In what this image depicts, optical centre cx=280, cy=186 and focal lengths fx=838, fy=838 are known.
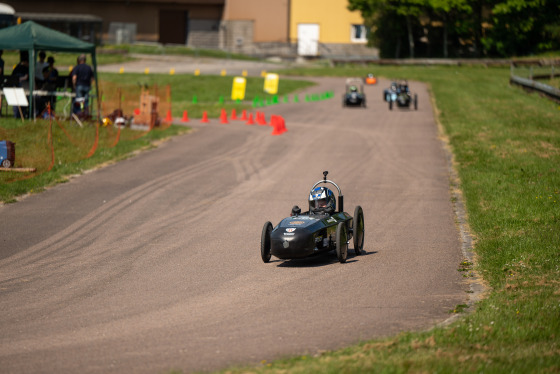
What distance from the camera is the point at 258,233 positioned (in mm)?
15078

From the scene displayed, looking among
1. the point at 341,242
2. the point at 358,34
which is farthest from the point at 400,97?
the point at 358,34

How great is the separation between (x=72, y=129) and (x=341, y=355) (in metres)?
19.5

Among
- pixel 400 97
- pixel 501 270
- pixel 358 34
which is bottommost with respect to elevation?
pixel 501 270

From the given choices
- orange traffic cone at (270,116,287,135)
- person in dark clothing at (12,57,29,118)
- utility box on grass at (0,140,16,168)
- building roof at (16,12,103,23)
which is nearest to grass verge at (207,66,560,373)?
orange traffic cone at (270,116,287,135)

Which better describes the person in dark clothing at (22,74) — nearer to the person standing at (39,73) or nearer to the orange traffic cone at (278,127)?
the person standing at (39,73)

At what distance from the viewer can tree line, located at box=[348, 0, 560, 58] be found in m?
65.8

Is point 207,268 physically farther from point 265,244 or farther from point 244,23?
point 244,23

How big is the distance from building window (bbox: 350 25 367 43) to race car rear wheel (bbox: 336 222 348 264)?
69.3 m

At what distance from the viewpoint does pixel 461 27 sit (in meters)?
69.1

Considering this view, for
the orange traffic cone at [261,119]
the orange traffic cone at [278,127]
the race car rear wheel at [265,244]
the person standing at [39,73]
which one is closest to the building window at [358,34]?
the orange traffic cone at [261,119]

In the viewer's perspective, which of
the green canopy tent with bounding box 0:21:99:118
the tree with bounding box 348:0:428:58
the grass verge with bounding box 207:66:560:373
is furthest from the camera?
the tree with bounding box 348:0:428:58

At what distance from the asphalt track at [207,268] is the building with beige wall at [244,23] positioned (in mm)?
54870

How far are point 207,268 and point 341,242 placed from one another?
2.05 meters

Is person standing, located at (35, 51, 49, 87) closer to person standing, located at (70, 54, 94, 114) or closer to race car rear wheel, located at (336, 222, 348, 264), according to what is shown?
person standing, located at (70, 54, 94, 114)
